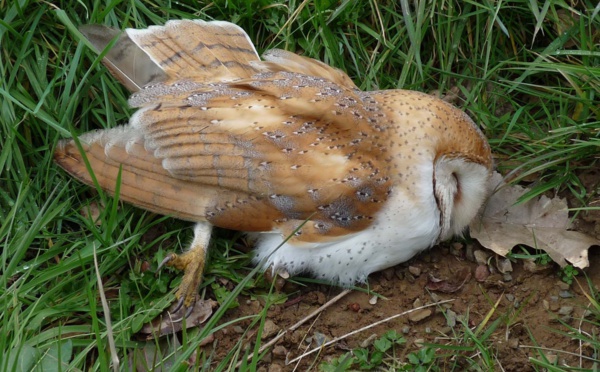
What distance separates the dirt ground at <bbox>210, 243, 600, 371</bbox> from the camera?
3.94 meters

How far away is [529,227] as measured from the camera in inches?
170

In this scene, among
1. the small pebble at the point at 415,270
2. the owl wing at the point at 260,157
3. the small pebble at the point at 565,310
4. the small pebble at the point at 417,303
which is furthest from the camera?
the small pebble at the point at 415,270

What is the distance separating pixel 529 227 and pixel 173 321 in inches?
69.2

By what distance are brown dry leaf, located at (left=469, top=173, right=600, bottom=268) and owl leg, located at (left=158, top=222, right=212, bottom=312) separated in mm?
1291

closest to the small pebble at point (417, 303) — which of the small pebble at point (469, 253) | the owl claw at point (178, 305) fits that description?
the small pebble at point (469, 253)

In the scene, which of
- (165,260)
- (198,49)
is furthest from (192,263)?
(198,49)

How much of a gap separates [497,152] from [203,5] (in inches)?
67.3

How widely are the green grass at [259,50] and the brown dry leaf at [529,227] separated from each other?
108 millimetres

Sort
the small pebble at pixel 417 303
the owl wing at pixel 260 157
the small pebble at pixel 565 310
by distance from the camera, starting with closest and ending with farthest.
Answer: the owl wing at pixel 260 157 → the small pebble at pixel 565 310 → the small pebble at pixel 417 303

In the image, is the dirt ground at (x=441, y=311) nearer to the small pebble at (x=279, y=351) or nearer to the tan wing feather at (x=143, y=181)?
the small pebble at (x=279, y=351)

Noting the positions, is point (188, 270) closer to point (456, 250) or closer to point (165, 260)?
point (165, 260)

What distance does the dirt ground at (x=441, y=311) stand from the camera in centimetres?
394

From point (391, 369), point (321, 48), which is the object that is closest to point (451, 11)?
point (321, 48)

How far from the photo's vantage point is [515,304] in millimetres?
4109
